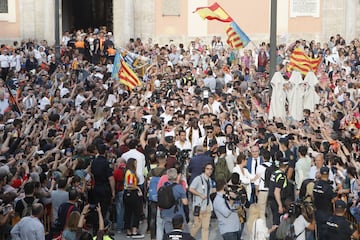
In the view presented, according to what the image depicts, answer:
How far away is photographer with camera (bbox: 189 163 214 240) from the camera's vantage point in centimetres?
1487

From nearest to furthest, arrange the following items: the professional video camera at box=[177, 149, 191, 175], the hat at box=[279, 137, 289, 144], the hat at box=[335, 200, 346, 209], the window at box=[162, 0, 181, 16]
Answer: the hat at box=[335, 200, 346, 209]
the hat at box=[279, 137, 289, 144]
the professional video camera at box=[177, 149, 191, 175]
the window at box=[162, 0, 181, 16]

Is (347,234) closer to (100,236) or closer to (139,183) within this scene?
(100,236)

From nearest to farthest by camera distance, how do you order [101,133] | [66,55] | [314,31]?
[101,133] < [66,55] < [314,31]

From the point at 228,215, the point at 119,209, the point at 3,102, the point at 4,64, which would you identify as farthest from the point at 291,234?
the point at 4,64

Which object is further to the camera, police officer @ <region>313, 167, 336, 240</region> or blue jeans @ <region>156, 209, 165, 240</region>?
blue jeans @ <region>156, 209, 165, 240</region>

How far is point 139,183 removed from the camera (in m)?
16.4

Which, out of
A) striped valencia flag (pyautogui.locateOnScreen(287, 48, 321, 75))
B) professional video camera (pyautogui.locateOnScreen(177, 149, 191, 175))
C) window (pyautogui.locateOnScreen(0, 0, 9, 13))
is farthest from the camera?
window (pyautogui.locateOnScreen(0, 0, 9, 13))

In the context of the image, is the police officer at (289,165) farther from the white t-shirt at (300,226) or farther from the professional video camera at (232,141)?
the white t-shirt at (300,226)

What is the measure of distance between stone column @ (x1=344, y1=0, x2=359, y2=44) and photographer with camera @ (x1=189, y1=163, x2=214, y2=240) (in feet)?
75.7

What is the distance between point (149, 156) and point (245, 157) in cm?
184

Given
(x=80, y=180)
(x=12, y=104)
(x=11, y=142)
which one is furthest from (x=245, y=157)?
(x=12, y=104)

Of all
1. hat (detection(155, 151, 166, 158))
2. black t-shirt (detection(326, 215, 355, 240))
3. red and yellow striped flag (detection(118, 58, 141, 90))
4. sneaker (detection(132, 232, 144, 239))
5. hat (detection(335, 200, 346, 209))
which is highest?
red and yellow striped flag (detection(118, 58, 141, 90))

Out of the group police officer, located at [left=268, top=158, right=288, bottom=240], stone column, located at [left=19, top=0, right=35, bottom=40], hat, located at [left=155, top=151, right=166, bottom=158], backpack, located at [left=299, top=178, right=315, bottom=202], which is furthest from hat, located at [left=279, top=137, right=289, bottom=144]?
stone column, located at [left=19, top=0, right=35, bottom=40]

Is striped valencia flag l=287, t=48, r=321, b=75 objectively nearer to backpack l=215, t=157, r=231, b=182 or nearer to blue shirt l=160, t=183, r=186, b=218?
backpack l=215, t=157, r=231, b=182
